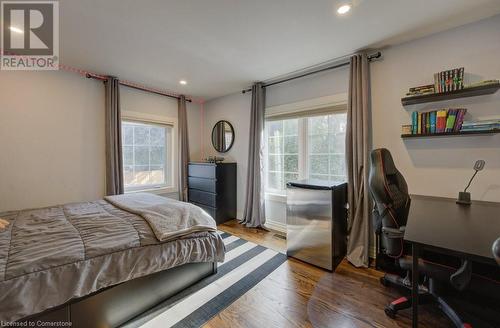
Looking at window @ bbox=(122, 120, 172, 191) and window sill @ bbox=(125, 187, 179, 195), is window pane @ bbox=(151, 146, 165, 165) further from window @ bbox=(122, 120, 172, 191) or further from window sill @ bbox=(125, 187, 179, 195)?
window sill @ bbox=(125, 187, 179, 195)

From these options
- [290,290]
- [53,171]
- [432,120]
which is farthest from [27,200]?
[432,120]

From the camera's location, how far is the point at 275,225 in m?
3.40

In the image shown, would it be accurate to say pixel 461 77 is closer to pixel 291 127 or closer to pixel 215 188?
pixel 291 127

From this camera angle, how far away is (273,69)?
2857mm

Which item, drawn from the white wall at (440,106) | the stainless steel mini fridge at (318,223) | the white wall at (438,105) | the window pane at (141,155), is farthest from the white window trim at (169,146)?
the white wall at (440,106)

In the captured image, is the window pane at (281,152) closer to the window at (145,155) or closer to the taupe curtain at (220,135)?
the taupe curtain at (220,135)

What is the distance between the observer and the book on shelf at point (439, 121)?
183 centimetres

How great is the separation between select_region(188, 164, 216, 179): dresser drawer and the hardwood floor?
1934mm

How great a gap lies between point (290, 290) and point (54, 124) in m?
3.45

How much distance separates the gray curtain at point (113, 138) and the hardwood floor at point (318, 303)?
8.07 feet

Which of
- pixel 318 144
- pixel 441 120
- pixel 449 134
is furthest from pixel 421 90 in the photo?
pixel 318 144

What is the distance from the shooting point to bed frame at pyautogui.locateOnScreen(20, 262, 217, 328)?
120 cm

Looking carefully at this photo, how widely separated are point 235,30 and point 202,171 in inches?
94.0

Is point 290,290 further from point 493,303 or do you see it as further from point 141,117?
point 141,117
